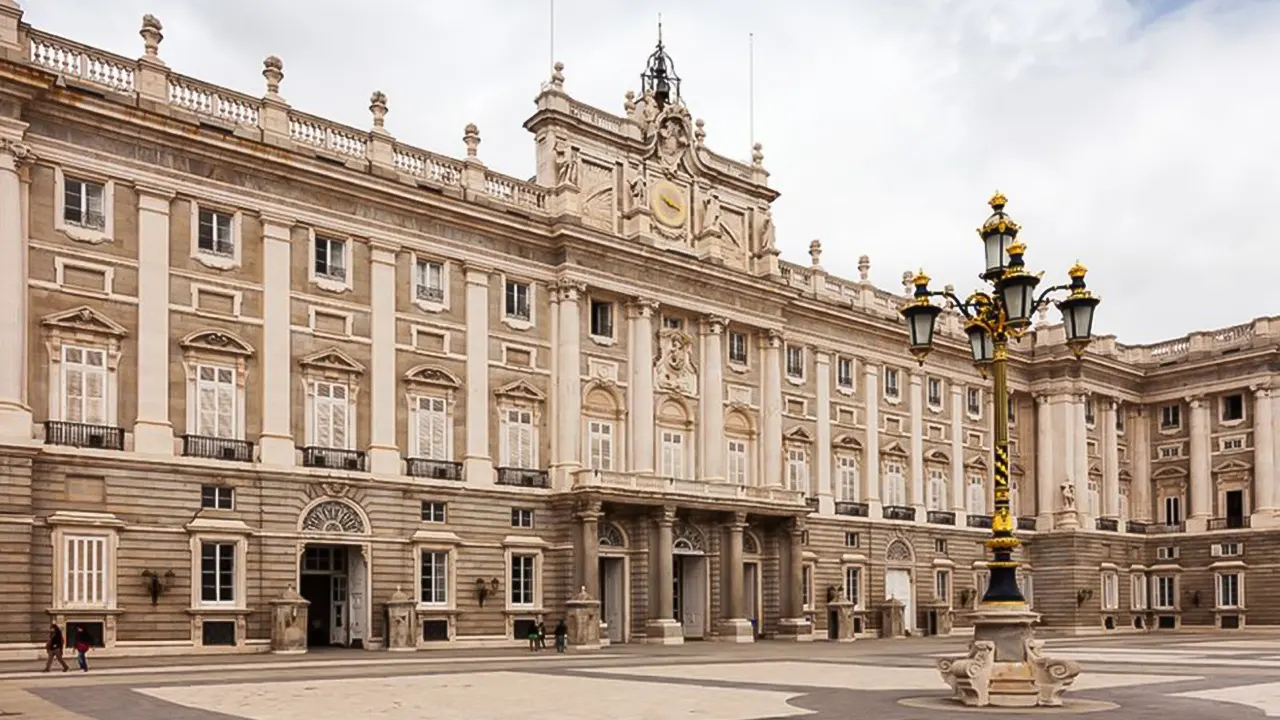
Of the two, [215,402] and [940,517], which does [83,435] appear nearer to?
[215,402]

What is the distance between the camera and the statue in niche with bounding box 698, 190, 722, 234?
5338cm

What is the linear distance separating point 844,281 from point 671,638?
21.5m

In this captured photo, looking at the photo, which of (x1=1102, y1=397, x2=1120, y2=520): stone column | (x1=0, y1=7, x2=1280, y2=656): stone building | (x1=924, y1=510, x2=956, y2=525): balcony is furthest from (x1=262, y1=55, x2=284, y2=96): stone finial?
(x1=1102, y1=397, x2=1120, y2=520): stone column

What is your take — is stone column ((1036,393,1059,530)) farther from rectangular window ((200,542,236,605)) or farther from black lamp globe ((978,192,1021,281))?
black lamp globe ((978,192,1021,281))

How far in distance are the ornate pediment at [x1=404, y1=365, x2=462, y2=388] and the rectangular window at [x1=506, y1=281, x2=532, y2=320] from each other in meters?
3.52

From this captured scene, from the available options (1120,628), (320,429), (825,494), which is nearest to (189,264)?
(320,429)

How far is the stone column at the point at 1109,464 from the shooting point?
2817 inches

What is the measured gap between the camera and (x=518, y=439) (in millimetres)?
46406

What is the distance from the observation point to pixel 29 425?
112 feet

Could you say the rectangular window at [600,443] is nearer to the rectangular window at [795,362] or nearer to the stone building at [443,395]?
the stone building at [443,395]

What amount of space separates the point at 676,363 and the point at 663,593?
912cm

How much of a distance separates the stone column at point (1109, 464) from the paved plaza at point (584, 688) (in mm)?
34629

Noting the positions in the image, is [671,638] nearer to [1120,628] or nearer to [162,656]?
[162,656]

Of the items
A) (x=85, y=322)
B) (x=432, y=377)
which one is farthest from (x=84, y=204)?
(x=432, y=377)
